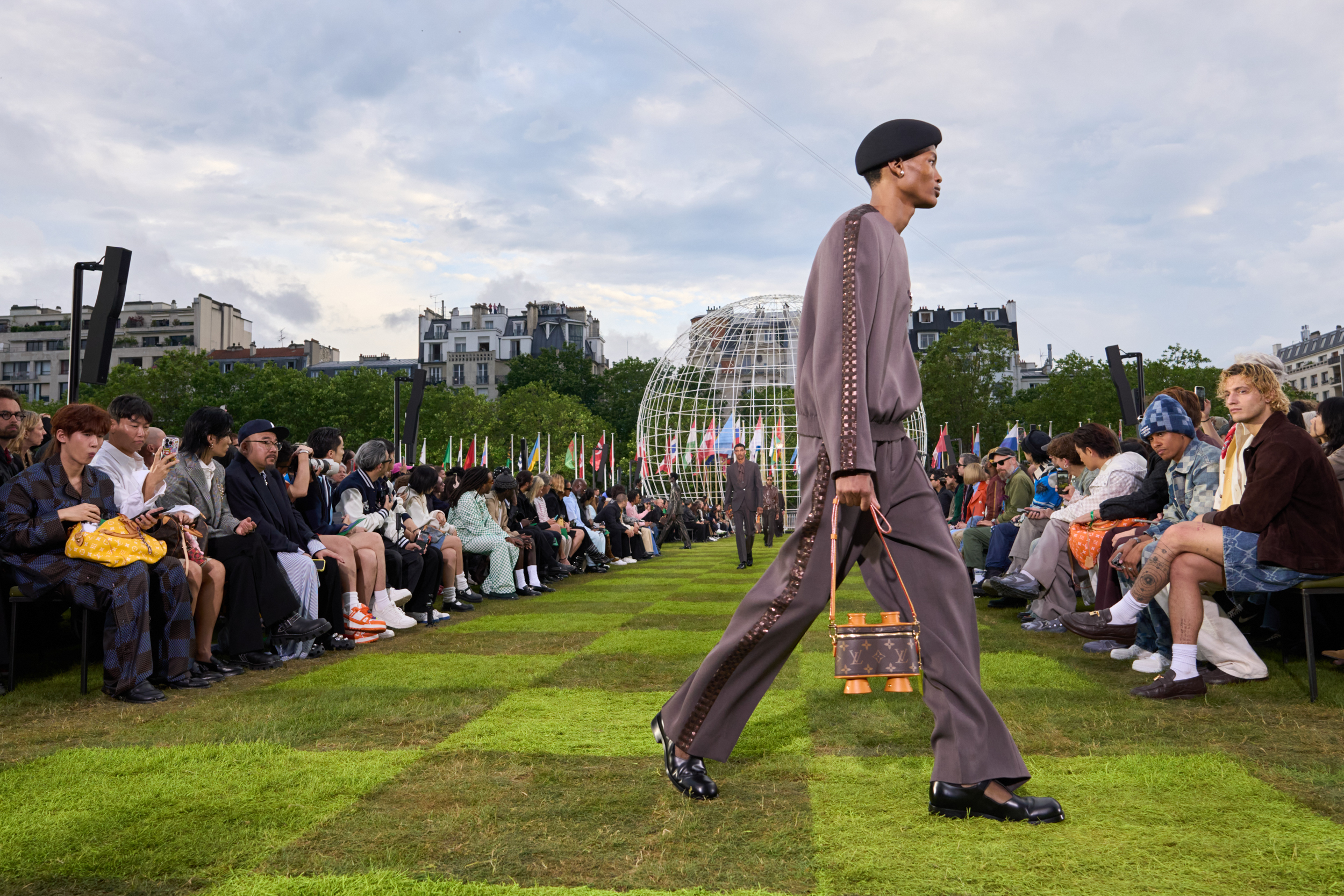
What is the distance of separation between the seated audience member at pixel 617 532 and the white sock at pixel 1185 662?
48.1 ft

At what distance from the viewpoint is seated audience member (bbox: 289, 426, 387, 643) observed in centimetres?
830

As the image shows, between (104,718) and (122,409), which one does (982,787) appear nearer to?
(104,718)

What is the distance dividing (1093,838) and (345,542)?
6.82 m

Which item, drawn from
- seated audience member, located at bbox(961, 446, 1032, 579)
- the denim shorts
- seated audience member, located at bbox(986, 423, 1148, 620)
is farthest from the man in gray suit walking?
the denim shorts

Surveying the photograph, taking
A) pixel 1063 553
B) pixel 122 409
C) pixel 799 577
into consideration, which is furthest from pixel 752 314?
pixel 799 577

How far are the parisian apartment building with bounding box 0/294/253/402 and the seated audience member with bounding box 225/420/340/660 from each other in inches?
3755

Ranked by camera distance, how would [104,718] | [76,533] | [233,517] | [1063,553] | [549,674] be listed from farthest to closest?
[1063,553] → [233,517] → [549,674] → [76,533] → [104,718]

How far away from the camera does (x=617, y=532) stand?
65.2 feet

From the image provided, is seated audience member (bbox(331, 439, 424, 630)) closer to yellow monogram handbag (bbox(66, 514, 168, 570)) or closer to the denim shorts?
yellow monogram handbag (bbox(66, 514, 168, 570))

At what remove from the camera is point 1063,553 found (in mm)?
8648

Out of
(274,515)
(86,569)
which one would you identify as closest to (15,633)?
(86,569)

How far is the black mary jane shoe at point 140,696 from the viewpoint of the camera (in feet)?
18.4

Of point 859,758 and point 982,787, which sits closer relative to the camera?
point 982,787

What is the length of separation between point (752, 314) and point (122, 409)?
Answer: 36.4 meters
